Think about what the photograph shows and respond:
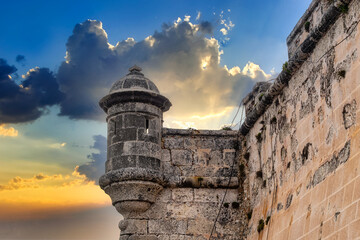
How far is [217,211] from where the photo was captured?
10328 mm

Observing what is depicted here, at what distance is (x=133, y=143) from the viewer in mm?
9992

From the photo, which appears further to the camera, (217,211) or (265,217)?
(217,211)

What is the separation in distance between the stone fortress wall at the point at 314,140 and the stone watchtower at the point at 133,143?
1.92 metres

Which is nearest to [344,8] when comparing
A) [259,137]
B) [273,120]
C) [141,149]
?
[273,120]

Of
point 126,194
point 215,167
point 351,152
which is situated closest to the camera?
point 351,152

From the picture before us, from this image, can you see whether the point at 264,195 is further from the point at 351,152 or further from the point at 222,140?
the point at 351,152

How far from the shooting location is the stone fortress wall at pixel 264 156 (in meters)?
6.39

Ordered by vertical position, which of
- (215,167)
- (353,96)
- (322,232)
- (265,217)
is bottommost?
(322,232)

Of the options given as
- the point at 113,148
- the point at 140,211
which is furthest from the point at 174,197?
the point at 113,148

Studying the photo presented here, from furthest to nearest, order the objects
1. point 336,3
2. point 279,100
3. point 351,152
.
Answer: point 279,100, point 336,3, point 351,152

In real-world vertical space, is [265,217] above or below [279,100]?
below

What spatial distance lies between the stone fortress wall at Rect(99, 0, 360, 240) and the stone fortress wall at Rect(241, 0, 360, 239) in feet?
0.05

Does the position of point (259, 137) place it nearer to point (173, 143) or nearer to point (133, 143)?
point (173, 143)

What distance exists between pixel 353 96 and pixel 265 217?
3.40m
